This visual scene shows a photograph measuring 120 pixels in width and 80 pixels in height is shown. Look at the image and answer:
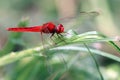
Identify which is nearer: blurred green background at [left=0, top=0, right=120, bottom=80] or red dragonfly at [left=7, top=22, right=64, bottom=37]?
red dragonfly at [left=7, top=22, right=64, bottom=37]

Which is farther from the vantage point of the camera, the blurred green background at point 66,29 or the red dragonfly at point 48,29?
the blurred green background at point 66,29

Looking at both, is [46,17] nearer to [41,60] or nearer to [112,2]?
[112,2]

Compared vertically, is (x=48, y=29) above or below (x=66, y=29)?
above

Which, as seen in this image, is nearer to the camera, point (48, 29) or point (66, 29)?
point (48, 29)

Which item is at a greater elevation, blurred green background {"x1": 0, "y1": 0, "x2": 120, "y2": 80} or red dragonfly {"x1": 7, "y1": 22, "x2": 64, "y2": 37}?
red dragonfly {"x1": 7, "y1": 22, "x2": 64, "y2": 37}

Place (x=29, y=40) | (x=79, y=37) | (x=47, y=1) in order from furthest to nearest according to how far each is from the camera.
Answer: (x=47, y=1) < (x=29, y=40) < (x=79, y=37)

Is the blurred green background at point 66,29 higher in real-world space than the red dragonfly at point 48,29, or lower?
lower

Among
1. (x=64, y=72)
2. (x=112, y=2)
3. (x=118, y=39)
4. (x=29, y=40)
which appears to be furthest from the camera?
(x=112, y=2)

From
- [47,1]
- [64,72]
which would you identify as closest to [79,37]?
[64,72]
